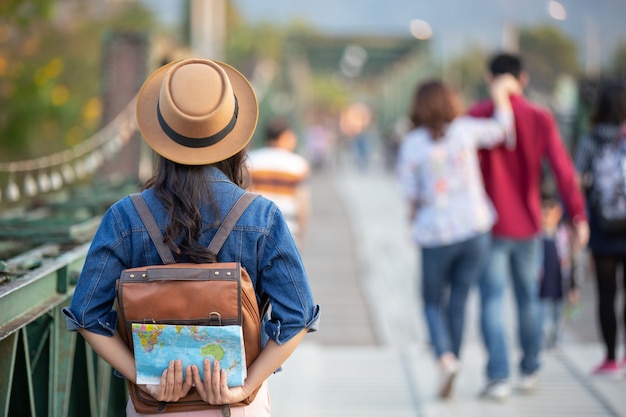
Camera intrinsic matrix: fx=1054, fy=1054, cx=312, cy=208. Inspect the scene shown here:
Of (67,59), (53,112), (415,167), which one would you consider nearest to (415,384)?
(415,167)

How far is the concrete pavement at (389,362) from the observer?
230 inches

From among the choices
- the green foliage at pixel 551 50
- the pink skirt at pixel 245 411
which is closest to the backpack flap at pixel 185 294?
the pink skirt at pixel 245 411

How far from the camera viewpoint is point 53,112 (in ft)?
34.2

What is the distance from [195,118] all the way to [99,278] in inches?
19.3

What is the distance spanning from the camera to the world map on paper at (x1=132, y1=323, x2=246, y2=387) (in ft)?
8.63

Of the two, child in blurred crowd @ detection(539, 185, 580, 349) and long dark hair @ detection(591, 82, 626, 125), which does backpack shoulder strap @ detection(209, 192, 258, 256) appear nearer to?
long dark hair @ detection(591, 82, 626, 125)

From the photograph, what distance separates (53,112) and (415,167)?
556cm

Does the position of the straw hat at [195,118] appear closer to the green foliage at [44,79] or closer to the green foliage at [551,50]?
the green foliage at [44,79]

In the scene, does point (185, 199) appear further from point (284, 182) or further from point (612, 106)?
point (284, 182)

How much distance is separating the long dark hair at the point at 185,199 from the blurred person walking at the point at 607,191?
3.96m

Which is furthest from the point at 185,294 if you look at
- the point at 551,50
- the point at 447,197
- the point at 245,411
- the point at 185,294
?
the point at 551,50

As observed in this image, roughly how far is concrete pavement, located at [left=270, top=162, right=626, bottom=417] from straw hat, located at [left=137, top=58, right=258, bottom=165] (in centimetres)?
314

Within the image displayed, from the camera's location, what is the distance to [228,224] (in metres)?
2.74

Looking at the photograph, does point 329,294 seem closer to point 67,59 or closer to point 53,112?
point 53,112
